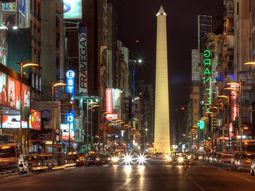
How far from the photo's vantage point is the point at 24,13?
8881 cm

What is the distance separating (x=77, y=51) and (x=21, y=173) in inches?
3704

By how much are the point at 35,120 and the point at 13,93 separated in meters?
14.9

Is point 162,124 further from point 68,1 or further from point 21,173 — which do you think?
point 21,173

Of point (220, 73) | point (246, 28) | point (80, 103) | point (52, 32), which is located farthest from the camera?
point (220, 73)

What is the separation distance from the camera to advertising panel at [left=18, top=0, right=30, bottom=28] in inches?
3361

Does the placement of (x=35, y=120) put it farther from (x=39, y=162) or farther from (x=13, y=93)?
(x=39, y=162)

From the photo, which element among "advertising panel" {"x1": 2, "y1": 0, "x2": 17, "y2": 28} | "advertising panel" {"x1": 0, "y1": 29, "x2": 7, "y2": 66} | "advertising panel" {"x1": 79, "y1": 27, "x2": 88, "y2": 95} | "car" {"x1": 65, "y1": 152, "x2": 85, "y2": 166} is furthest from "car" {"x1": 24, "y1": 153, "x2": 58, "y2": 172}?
"advertising panel" {"x1": 79, "y1": 27, "x2": 88, "y2": 95}

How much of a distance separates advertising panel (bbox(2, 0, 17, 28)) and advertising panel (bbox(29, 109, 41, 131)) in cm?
1174

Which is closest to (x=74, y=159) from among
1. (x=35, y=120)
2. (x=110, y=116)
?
(x=35, y=120)

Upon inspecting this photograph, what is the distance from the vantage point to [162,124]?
510 ft

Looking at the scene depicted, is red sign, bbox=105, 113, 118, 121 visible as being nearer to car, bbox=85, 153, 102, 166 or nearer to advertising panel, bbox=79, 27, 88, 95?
advertising panel, bbox=79, 27, 88, 95

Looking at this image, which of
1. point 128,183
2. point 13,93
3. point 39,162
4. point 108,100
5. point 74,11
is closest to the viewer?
point 128,183

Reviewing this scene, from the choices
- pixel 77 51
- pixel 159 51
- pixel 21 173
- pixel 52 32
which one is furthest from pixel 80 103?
pixel 21 173

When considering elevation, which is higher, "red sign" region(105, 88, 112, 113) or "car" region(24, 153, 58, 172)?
"red sign" region(105, 88, 112, 113)
